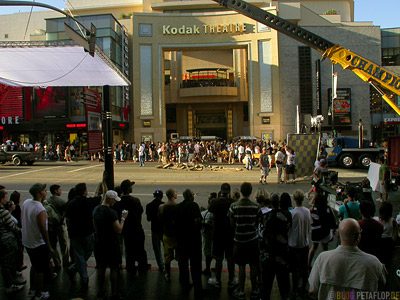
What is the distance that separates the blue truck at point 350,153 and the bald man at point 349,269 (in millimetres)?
18940

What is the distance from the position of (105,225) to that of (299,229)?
2816mm

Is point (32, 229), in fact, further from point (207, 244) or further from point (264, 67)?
point (264, 67)

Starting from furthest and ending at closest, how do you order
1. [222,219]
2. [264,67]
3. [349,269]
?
[264,67]
[222,219]
[349,269]

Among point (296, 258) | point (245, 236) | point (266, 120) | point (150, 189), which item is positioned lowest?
point (150, 189)

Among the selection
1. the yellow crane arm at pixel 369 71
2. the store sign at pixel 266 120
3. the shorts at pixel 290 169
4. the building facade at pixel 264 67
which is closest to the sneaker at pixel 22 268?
the yellow crane arm at pixel 369 71

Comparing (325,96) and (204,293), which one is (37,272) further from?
(325,96)

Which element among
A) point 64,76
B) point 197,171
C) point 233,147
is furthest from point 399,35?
point 64,76

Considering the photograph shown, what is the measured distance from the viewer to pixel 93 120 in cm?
645

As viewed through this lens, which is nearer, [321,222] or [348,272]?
[348,272]

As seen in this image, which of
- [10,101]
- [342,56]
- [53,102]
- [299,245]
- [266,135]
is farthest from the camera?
[266,135]

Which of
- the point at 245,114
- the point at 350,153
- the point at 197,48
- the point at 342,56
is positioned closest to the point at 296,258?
the point at 342,56

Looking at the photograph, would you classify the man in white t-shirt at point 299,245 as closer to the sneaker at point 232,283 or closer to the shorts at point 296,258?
the shorts at point 296,258

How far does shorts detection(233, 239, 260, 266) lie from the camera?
455 cm

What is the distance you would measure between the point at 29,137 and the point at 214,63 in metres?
26.0
